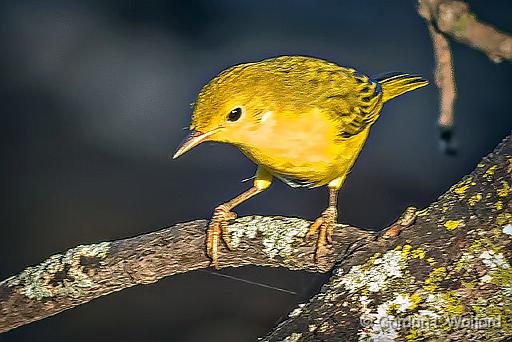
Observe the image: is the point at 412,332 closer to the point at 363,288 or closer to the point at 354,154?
the point at 363,288

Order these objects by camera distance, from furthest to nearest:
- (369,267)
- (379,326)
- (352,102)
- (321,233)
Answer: (352,102) → (321,233) → (369,267) → (379,326)

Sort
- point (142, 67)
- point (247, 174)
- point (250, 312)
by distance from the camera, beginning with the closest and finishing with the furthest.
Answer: point (250, 312) → point (247, 174) → point (142, 67)

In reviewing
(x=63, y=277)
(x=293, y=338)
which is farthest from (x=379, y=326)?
(x=63, y=277)

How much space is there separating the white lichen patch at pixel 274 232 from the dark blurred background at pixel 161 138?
5.43ft

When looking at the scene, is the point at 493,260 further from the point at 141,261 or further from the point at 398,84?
the point at 398,84

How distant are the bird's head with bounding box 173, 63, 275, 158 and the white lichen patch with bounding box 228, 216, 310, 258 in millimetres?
235

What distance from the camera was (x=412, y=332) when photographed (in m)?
1.65

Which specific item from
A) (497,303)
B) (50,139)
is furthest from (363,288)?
(50,139)

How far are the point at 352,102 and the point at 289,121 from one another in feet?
1.15

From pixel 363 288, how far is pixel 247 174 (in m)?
3.13

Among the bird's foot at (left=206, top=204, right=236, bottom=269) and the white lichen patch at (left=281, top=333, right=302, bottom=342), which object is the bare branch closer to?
the bird's foot at (left=206, top=204, right=236, bottom=269)

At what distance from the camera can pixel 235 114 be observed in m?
2.14

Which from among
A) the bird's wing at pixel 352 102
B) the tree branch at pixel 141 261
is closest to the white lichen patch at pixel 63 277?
the tree branch at pixel 141 261

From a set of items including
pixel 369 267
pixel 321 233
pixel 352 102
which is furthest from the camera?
pixel 352 102
